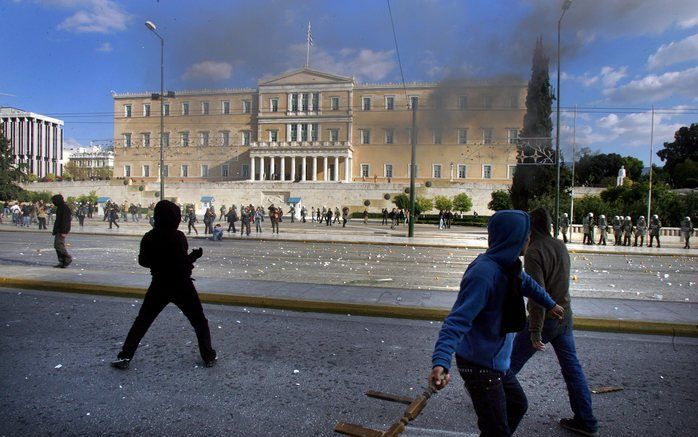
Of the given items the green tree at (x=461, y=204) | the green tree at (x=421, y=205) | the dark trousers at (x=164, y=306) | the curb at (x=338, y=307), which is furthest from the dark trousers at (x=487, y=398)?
the green tree at (x=461, y=204)

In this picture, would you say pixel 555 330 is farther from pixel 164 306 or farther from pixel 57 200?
pixel 57 200

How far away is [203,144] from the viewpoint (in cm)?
3544

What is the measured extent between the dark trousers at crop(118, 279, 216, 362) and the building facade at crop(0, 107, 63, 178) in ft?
235

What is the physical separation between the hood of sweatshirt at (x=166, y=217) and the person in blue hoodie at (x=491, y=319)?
305cm

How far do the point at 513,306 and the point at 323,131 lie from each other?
70.9 m

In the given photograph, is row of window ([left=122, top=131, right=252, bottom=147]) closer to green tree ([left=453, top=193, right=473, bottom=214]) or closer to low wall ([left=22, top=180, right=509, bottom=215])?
low wall ([left=22, top=180, right=509, bottom=215])

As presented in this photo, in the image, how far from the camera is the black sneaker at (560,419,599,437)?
129 inches

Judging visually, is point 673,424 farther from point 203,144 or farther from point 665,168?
point 665,168

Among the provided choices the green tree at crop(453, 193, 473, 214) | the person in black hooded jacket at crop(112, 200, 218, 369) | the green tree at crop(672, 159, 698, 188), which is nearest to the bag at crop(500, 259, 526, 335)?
the person in black hooded jacket at crop(112, 200, 218, 369)

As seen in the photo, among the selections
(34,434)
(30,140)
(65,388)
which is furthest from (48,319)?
(30,140)

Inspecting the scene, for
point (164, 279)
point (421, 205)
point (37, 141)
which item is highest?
point (37, 141)

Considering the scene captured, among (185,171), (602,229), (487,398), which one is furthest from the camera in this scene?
(185,171)

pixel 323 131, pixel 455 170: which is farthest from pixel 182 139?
pixel 323 131

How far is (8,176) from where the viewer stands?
2237 inches
